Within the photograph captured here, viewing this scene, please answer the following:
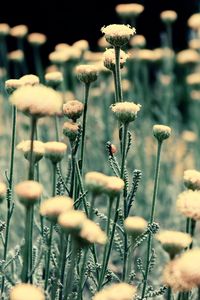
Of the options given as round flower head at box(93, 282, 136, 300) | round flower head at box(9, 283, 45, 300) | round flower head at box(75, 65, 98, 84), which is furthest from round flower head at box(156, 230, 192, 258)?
round flower head at box(75, 65, 98, 84)

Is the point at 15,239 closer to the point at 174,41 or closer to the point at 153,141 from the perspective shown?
the point at 153,141

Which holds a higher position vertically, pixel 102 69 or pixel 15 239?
pixel 102 69

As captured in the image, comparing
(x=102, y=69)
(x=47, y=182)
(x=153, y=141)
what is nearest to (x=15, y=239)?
(x=47, y=182)

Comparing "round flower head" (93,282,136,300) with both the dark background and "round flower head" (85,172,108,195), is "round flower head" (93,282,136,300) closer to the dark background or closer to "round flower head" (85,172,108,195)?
"round flower head" (85,172,108,195)

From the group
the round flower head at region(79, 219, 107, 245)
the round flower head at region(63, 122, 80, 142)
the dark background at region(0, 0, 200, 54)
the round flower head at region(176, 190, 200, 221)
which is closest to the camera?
the round flower head at region(79, 219, 107, 245)

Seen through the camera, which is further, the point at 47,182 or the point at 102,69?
the point at 47,182

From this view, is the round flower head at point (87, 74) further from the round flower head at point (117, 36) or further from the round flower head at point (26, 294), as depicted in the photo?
the round flower head at point (26, 294)
